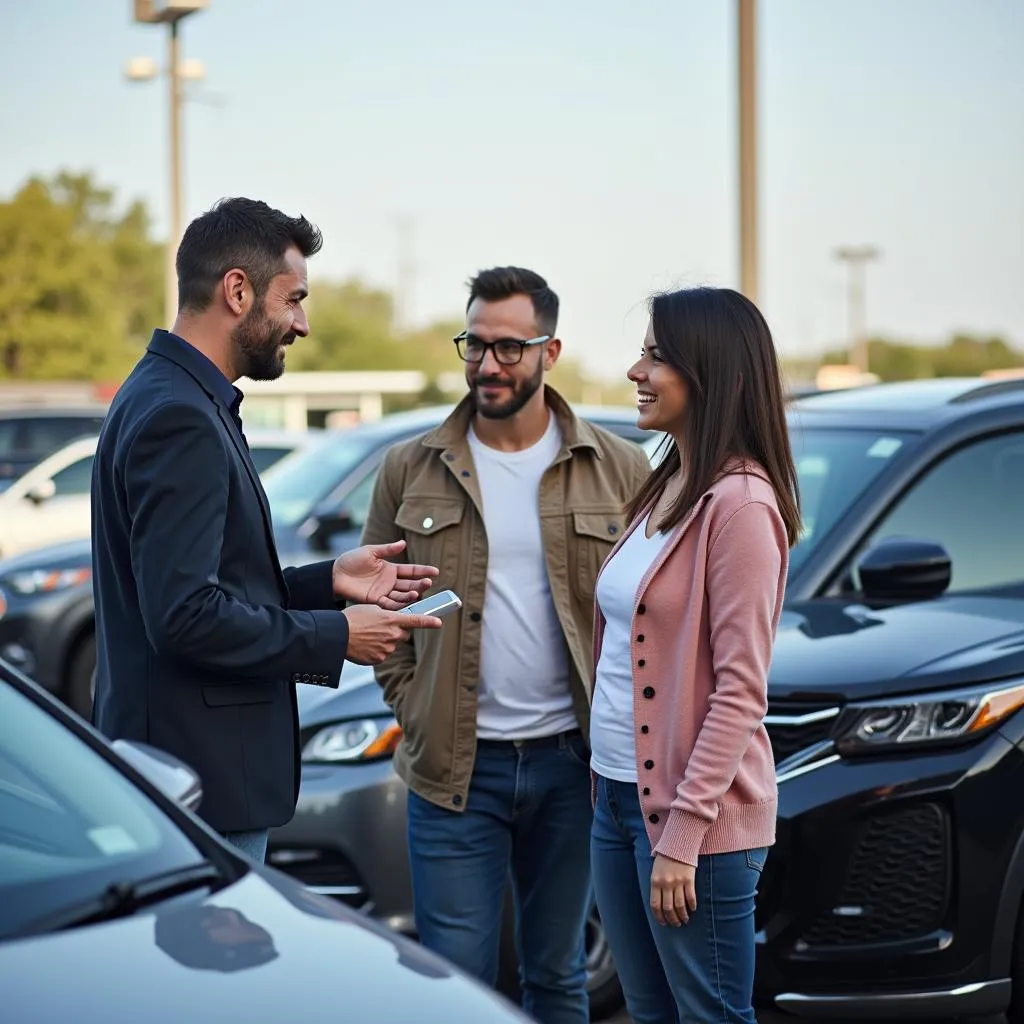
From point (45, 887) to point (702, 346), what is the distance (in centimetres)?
153

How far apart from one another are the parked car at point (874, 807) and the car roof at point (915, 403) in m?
0.65

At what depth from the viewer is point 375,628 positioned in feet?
10.7

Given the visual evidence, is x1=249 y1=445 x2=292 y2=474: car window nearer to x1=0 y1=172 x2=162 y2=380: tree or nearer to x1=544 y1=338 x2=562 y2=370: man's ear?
x1=544 y1=338 x2=562 y2=370: man's ear

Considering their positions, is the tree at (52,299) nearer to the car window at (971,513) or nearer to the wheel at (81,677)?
the wheel at (81,677)

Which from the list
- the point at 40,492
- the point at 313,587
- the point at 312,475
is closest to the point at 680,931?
the point at 313,587

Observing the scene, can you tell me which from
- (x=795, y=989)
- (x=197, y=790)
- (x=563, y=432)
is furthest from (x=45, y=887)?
(x=795, y=989)

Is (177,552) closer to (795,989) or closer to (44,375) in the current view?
(795,989)

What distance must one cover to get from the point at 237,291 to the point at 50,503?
11.2 m

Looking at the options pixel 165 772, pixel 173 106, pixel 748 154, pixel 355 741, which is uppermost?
pixel 173 106

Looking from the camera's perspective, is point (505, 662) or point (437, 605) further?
point (505, 662)

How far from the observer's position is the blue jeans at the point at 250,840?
3.20m

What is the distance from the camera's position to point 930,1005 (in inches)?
167

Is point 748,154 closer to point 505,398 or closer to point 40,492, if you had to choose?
point 505,398

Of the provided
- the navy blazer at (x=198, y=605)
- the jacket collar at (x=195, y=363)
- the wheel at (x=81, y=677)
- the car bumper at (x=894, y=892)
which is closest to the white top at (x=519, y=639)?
the navy blazer at (x=198, y=605)
